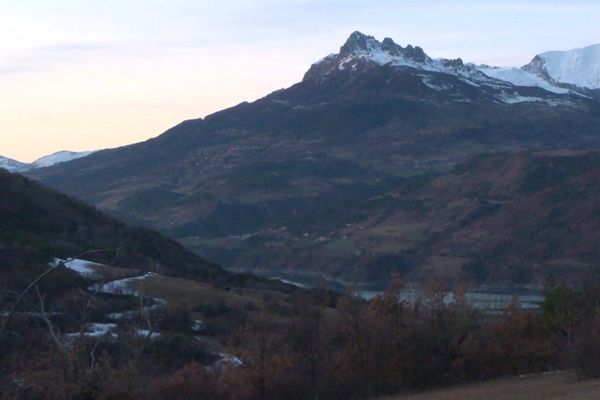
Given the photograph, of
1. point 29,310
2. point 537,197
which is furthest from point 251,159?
point 29,310

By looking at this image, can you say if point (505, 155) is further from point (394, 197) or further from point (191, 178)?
point (191, 178)

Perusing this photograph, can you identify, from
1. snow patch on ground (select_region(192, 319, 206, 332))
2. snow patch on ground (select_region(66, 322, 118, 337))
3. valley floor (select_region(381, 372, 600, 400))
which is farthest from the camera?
snow patch on ground (select_region(192, 319, 206, 332))

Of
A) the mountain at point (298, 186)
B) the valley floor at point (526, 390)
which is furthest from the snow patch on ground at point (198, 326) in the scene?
the mountain at point (298, 186)

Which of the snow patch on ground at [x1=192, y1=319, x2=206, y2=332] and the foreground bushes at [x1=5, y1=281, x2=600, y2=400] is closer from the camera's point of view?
the foreground bushes at [x1=5, y1=281, x2=600, y2=400]

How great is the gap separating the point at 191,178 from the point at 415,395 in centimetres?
14343

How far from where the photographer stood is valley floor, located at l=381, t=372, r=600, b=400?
26.1 meters

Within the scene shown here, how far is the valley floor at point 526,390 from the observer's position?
26062 millimetres

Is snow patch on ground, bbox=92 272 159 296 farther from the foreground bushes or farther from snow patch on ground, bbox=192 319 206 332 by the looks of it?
the foreground bushes

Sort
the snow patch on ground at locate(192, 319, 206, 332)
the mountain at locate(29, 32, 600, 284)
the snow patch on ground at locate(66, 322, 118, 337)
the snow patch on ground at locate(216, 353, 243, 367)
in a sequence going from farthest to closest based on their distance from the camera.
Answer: the mountain at locate(29, 32, 600, 284) < the snow patch on ground at locate(192, 319, 206, 332) < the snow patch on ground at locate(66, 322, 118, 337) < the snow patch on ground at locate(216, 353, 243, 367)

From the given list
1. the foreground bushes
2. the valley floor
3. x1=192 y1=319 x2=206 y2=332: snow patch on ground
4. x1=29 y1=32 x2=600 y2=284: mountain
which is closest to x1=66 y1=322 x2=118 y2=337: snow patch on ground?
the foreground bushes

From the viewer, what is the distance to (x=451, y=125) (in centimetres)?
19725

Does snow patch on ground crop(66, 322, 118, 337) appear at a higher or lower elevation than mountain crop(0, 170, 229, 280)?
lower

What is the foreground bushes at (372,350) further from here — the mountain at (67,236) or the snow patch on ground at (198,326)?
the mountain at (67,236)

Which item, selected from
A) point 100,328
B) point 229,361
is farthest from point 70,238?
point 229,361
